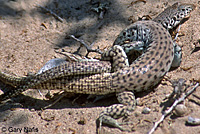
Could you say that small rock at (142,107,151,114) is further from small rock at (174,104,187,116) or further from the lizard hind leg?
small rock at (174,104,187,116)

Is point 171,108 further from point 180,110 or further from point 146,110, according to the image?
point 146,110

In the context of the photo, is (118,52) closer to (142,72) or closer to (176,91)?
(142,72)

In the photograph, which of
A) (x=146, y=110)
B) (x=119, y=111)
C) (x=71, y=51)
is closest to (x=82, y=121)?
(x=119, y=111)

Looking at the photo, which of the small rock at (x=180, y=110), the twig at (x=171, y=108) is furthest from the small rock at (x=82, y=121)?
the small rock at (x=180, y=110)

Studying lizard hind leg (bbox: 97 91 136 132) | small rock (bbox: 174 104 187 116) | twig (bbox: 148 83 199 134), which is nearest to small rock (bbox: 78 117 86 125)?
lizard hind leg (bbox: 97 91 136 132)

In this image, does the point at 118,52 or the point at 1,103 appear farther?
the point at 118,52

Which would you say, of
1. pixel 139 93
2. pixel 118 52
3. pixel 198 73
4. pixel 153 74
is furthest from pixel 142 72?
pixel 198 73
